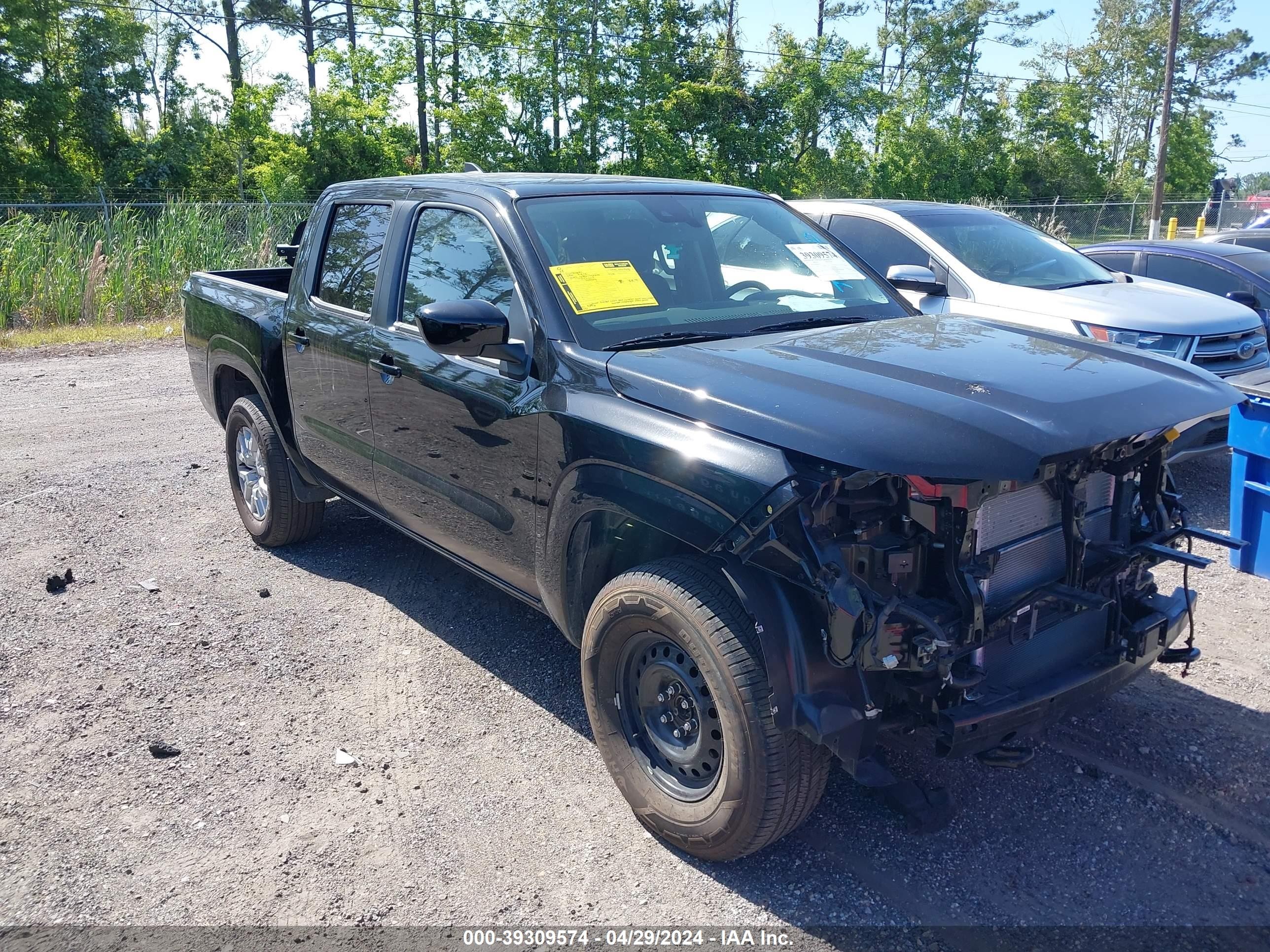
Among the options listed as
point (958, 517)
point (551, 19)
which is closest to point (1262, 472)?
point (958, 517)

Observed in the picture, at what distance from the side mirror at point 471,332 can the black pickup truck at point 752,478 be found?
0.01m

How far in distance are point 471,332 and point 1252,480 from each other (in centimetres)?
410

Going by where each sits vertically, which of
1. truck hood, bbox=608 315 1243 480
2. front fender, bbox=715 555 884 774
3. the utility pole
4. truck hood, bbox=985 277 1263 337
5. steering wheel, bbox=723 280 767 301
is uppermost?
the utility pole

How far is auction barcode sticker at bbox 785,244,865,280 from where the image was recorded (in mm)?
4383

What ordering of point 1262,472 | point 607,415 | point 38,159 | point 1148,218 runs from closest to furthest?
point 607,415 < point 1262,472 < point 38,159 < point 1148,218

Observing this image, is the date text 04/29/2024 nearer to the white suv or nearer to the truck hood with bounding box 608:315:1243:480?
the truck hood with bounding box 608:315:1243:480

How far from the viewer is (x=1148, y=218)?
3822 centimetres

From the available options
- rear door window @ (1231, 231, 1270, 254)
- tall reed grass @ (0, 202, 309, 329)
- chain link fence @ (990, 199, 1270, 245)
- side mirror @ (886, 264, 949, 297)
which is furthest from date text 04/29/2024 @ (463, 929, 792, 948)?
chain link fence @ (990, 199, 1270, 245)

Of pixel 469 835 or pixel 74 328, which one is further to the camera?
pixel 74 328

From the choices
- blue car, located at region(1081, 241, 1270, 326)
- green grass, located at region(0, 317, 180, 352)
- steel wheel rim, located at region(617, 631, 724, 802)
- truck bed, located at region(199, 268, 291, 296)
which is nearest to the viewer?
steel wheel rim, located at region(617, 631, 724, 802)

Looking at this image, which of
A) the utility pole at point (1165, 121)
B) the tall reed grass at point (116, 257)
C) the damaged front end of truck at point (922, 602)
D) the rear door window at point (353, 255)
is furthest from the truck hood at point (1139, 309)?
the utility pole at point (1165, 121)

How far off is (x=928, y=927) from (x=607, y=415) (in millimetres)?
1763

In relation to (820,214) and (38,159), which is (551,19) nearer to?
(38,159)

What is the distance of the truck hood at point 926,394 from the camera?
2.64 m
